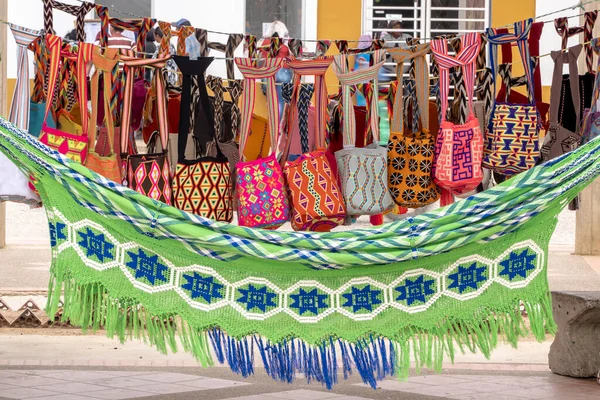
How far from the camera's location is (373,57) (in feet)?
12.6

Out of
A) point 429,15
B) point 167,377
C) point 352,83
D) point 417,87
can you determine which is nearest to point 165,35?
point 352,83

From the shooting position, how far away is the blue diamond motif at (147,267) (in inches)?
131

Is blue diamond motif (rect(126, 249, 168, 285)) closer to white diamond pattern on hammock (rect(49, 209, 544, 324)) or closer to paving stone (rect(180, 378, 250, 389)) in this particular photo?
white diamond pattern on hammock (rect(49, 209, 544, 324))

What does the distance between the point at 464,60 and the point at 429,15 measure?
30.8ft

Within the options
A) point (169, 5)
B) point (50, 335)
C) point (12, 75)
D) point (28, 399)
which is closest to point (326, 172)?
point (28, 399)

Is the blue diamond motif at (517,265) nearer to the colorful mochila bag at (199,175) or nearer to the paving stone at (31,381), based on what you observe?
the colorful mochila bag at (199,175)

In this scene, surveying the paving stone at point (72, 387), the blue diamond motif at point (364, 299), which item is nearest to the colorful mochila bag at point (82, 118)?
the blue diamond motif at point (364, 299)

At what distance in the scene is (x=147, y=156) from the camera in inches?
142

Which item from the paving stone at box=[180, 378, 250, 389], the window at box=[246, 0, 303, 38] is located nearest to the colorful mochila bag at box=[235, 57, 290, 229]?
the paving stone at box=[180, 378, 250, 389]

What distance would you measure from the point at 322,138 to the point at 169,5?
25.5 ft

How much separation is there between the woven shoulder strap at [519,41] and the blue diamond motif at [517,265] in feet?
2.23

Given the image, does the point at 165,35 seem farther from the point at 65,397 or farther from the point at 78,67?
the point at 65,397

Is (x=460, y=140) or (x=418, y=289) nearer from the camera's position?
(x=418, y=289)

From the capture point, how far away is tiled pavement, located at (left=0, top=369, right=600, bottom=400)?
167 inches
